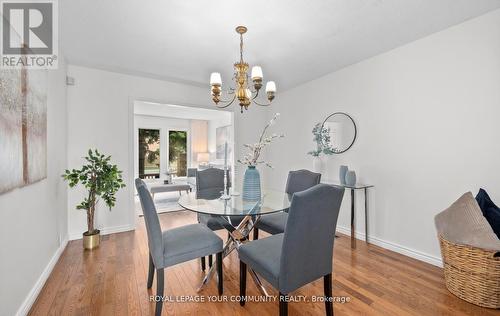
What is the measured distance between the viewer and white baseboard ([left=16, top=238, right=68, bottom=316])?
61.9 inches

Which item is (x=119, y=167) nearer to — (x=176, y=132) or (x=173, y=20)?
(x=173, y=20)

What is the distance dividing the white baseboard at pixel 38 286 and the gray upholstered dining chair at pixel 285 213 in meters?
1.92

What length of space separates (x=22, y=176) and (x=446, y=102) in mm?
3691

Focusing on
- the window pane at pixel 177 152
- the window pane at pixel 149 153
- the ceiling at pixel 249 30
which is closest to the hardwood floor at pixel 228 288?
the ceiling at pixel 249 30

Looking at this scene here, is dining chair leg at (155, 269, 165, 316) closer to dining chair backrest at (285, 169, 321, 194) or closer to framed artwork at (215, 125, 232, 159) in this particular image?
dining chair backrest at (285, 169, 321, 194)

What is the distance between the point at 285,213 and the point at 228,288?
1.00 meters

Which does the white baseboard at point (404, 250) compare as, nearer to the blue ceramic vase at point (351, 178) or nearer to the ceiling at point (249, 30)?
the blue ceramic vase at point (351, 178)

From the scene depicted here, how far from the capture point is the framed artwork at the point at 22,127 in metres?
1.34

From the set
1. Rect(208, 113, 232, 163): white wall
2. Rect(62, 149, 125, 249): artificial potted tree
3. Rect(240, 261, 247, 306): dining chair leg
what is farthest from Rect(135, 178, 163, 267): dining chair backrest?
Rect(208, 113, 232, 163): white wall

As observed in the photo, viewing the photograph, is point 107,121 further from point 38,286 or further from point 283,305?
point 283,305

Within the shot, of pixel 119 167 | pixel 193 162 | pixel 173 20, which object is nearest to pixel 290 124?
pixel 173 20

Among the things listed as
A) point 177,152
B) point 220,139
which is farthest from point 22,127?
point 177,152

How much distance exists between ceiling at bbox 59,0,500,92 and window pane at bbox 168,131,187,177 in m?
4.53

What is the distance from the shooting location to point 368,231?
9.58ft
